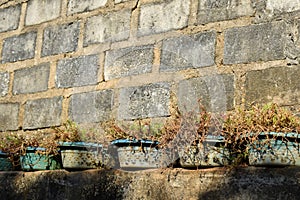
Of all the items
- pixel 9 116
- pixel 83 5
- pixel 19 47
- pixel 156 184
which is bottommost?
pixel 156 184

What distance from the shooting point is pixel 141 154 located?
329cm

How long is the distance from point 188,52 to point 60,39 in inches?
44.1

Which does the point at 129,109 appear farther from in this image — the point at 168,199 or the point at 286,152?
the point at 286,152

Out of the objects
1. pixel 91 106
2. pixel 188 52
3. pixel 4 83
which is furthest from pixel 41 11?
pixel 188 52

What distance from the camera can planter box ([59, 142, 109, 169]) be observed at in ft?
11.6

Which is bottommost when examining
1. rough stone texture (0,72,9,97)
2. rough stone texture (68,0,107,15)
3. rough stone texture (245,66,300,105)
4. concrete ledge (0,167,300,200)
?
concrete ledge (0,167,300,200)

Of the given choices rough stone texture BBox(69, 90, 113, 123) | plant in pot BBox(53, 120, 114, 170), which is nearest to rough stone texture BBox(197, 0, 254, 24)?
rough stone texture BBox(69, 90, 113, 123)

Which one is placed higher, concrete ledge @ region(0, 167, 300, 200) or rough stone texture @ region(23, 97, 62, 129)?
rough stone texture @ region(23, 97, 62, 129)

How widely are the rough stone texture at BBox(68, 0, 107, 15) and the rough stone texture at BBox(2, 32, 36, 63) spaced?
40cm

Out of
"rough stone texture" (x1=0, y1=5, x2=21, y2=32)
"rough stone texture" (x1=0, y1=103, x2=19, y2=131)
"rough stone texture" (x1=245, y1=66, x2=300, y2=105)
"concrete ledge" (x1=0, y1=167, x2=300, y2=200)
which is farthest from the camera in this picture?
"rough stone texture" (x1=0, y1=5, x2=21, y2=32)

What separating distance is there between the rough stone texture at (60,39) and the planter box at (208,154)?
1.51 m

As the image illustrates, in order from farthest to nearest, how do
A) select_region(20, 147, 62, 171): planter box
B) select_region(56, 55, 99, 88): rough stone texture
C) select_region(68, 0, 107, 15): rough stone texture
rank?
select_region(68, 0, 107, 15): rough stone texture < select_region(56, 55, 99, 88): rough stone texture < select_region(20, 147, 62, 171): planter box

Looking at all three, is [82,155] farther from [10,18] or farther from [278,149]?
[10,18]

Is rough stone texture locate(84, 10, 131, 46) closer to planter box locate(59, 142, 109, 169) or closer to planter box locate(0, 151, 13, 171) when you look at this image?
planter box locate(59, 142, 109, 169)
